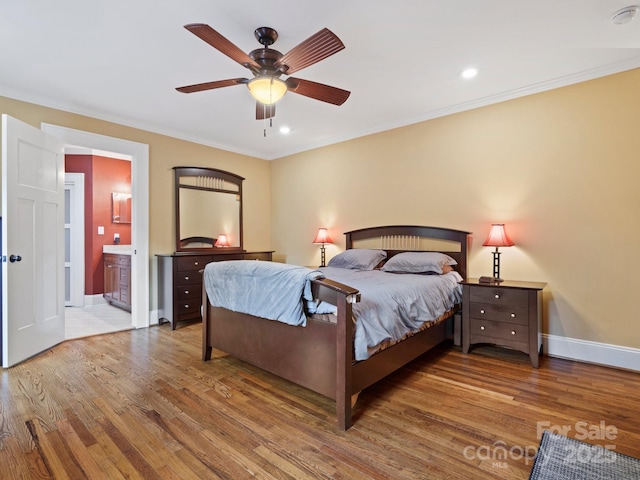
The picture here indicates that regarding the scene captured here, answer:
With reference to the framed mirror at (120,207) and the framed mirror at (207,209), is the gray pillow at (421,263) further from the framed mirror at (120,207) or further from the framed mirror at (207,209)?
the framed mirror at (120,207)

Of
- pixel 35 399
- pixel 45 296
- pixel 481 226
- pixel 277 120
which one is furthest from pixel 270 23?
pixel 45 296

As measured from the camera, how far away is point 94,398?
2.29 m

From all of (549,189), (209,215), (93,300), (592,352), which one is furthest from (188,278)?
(592,352)

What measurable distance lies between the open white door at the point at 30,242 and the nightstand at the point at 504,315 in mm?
4226

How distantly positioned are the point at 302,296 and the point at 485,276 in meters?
2.37

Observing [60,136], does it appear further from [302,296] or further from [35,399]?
[302,296]

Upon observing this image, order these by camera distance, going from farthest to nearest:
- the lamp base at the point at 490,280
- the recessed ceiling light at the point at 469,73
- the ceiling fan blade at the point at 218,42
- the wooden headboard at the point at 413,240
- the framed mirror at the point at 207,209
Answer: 1. the framed mirror at the point at 207,209
2. the wooden headboard at the point at 413,240
3. the lamp base at the point at 490,280
4. the recessed ceiling light at the point at 469,73
5. the ceiling fan blade at the point at 218,42

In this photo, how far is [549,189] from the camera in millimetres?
3178

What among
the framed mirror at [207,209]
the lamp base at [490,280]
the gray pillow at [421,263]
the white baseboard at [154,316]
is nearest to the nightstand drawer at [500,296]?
the lamp base at [490,280]

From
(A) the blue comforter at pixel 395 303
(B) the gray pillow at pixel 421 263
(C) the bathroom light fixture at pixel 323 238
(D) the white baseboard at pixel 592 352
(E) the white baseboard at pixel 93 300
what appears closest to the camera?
(A) the blue comforter at pixel 395 303

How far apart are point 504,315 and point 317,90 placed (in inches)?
102

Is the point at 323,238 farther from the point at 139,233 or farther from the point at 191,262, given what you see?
the point at 139,233

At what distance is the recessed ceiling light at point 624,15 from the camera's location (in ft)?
6.93

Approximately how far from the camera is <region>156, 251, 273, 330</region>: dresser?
4.11 metres
